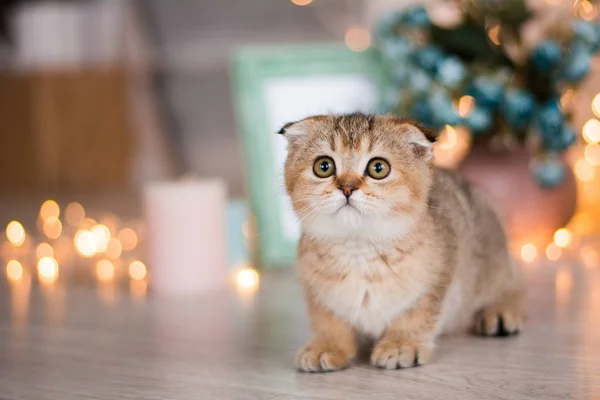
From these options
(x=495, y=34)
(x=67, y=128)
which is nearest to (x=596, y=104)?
(x=495, y=34)

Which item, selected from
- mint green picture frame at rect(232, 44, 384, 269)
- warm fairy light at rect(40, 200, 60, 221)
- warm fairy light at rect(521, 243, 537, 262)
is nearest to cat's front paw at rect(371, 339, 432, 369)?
mint green picture frame at rect(232, 44, 384, 269)

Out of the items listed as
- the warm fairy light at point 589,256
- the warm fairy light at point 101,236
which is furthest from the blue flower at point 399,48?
the warm fairy light at point 101,236

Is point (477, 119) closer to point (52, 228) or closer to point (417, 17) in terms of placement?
point (417, 17)

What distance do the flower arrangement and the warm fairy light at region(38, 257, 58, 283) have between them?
0.93m

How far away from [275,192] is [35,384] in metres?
0.97

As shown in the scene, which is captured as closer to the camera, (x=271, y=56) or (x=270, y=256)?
(x=270, y=256)

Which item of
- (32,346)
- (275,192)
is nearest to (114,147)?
(275,192)

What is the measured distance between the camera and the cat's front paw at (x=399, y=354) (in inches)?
44.4

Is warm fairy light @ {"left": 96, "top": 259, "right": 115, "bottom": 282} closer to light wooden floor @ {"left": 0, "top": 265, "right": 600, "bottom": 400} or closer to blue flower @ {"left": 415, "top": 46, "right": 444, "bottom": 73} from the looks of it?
light wooden floor @ {"left": 0, "top": 265, "right": 600, "bottom": 400}

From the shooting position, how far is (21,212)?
3326 millimetres

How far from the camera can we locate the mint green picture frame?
199 cm

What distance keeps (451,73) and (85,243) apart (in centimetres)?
116

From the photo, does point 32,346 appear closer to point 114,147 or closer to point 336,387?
point 336,387

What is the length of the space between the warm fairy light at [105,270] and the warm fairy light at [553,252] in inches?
42.7
